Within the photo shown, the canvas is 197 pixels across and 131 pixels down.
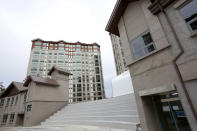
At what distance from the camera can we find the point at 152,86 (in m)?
4.79

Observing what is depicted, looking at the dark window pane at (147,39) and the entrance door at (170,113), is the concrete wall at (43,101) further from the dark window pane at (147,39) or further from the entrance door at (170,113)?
the dark window pane at (147,39)

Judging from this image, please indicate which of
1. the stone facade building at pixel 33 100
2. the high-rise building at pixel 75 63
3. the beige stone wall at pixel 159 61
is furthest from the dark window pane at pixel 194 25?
the high-rise building at pixel 75 63

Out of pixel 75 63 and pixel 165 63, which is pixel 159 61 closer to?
pixel 165 63

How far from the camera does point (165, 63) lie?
448 centimetres

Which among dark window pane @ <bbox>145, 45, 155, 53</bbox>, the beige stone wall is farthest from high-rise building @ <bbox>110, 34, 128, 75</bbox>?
dark window pane @ <bbox>145, 45, 155, 53</bbox>

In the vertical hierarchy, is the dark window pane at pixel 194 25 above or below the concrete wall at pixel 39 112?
above

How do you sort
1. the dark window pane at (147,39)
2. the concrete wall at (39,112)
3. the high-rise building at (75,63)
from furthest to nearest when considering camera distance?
1. the high-rise building at (75,63)
2. the concrete wall at (39,112)
3. the dark window pane at (147,39)

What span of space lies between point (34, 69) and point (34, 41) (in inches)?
721

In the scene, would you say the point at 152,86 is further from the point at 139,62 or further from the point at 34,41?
the point at 34,41

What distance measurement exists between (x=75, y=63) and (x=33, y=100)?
5303 centimetres

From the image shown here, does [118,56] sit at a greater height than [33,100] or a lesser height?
greater

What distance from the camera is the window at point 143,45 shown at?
550cm

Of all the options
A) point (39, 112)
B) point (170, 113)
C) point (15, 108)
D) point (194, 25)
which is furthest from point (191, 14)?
point (15, 108)

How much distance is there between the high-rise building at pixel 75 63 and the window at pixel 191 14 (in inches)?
2260
